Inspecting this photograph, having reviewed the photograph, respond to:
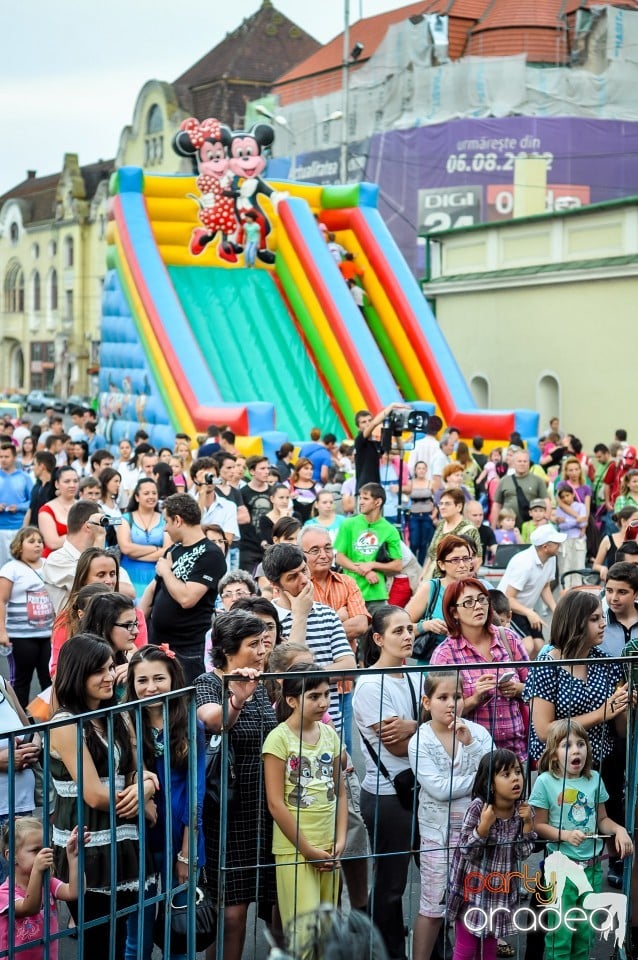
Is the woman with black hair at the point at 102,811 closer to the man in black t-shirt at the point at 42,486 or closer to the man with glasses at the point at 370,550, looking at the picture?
the man with glasses at the point at 370,550

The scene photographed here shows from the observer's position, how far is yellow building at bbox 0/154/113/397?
211 ft

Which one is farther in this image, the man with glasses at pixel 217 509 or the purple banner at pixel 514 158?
the purple banner at pixel 514 158

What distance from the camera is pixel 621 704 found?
4988 millimetres

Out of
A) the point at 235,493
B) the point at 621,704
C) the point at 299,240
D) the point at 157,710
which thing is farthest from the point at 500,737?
the point at 299,240

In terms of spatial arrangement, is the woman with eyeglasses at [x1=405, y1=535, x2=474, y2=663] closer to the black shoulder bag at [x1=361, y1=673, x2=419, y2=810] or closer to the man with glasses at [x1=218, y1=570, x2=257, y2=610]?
the man with glasses at [x1=218, y1=570, x2=257, y2=610]

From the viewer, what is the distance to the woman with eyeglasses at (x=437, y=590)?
6.77 meters

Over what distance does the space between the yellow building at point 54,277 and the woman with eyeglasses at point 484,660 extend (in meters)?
57.7

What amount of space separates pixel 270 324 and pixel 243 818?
18733mm

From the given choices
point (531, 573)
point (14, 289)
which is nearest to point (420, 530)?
point (531, 573)

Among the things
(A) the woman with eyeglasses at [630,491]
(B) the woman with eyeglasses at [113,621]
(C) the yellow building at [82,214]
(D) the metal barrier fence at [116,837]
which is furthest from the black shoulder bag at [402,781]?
(C) the yellow building at [82,214]

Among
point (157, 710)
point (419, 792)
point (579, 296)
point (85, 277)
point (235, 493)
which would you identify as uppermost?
point (85, 277)

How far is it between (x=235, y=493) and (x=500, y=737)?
564 centimetres

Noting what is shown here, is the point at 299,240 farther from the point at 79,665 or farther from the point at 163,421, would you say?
the point at 79,665

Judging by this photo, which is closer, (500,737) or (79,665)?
(79,665)
